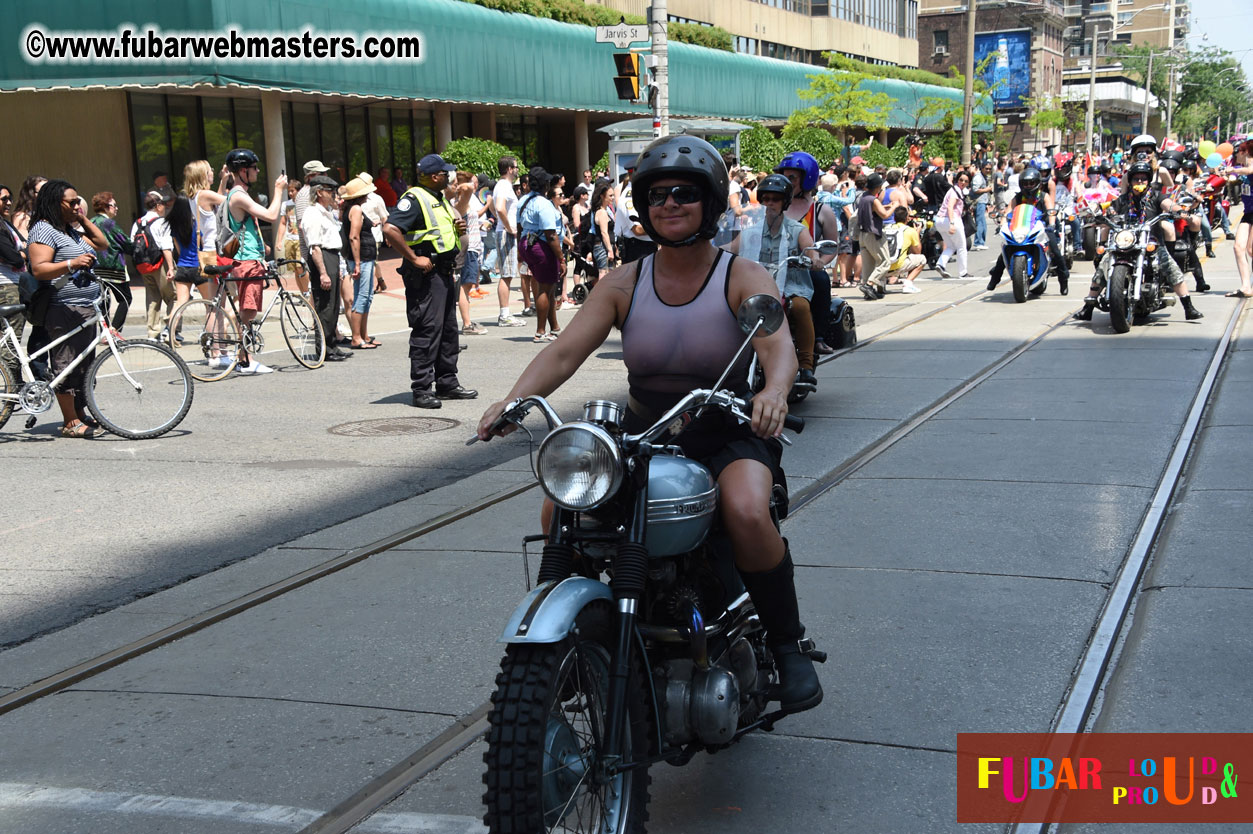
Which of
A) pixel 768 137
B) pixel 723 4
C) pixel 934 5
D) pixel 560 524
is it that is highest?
pixel 934 5

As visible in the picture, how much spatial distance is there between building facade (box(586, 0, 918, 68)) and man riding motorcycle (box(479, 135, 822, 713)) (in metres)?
36.5

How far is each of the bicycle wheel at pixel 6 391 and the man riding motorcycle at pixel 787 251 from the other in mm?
A: 5047

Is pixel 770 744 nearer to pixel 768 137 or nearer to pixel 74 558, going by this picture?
pixel 74 558

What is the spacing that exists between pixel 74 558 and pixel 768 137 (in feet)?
99.9

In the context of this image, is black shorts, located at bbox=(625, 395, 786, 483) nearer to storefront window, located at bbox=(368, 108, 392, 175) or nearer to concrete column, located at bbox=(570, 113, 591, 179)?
storefront window, located at bbox=(368, 108, 392, 175)

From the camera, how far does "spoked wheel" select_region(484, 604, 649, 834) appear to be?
2.81 metres

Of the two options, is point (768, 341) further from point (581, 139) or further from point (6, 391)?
point (581, 139)

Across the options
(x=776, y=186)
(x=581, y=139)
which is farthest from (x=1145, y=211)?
(x=581, y=139)

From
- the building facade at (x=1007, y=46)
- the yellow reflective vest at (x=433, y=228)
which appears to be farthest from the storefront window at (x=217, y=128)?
the building facade at (x=1007, y=46)

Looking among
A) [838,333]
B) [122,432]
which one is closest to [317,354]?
[122,432]

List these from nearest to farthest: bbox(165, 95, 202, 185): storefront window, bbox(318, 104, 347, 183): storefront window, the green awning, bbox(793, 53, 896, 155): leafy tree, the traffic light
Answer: the traffic light
the green awning
bbox(165, 95, 202, 185): storefront window
bbox(318, 104, 347, 183): storefront window
bbox(793, 53, 896, 155): leafy tree

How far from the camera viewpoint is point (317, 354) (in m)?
12.8

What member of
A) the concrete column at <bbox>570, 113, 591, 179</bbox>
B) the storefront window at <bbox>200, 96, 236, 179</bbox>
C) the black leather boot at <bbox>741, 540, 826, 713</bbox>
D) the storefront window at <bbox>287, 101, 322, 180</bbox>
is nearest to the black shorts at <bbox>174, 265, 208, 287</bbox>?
the black leather boot at <bbox>741, 540, 826, 713</bbox>

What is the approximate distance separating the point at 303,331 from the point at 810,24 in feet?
163
